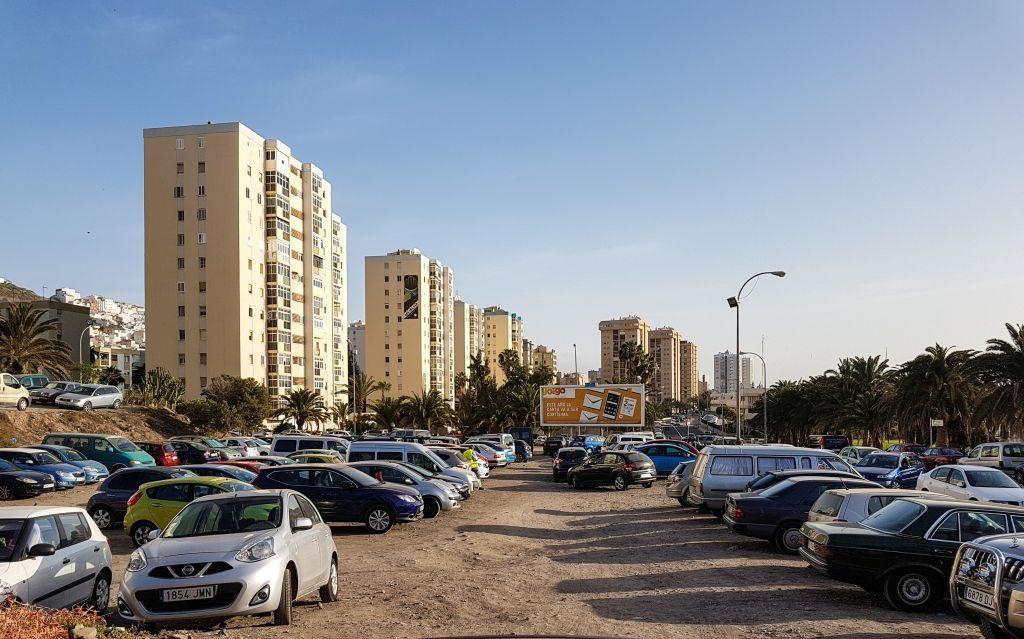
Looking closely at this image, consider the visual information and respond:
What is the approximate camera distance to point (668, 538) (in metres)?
18.0

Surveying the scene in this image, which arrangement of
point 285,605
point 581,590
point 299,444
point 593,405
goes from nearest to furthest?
point 285,605 → point 581,590 → point 299,444 → point 593,405

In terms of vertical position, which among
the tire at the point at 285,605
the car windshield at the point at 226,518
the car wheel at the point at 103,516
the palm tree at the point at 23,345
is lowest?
the car wheel at the point at 103,516

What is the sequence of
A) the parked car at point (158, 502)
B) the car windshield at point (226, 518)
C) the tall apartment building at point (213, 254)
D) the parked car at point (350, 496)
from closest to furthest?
the car windshield at point (226, 518), the parked car at point (158, 502), the parked car at point (350, 496), the tall apartment building at point (213, 254)

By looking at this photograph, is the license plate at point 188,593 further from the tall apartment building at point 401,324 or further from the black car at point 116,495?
the tall apartment building at point 401,324

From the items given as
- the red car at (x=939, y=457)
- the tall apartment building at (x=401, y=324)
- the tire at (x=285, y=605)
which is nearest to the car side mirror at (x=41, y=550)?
the tire at (x=285, y=605)

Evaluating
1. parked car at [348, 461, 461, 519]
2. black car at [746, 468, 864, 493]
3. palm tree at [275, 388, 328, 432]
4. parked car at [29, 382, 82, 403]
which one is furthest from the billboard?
black car at [746, 468, 864, 493]

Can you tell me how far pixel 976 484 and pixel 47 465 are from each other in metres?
28.3

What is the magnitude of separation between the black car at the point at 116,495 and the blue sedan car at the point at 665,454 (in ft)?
73.1

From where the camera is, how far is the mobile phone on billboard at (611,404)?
67.7 metres

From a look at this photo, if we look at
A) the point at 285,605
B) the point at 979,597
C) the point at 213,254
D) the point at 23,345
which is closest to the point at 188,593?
the point at 285,605

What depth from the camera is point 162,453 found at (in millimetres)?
34250

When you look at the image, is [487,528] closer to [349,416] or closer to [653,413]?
[349,416]

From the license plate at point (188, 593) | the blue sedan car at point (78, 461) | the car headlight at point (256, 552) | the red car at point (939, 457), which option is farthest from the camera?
the red car at point (939, 457)

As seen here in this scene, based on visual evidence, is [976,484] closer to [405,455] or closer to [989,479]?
[989,479]
